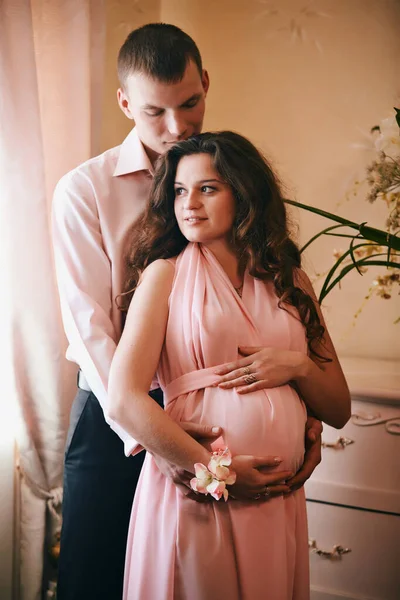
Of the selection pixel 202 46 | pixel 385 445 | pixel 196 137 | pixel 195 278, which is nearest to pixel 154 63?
pixel 196 137

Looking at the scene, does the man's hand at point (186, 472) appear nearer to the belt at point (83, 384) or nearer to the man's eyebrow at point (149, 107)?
the belt at point (83, 384)

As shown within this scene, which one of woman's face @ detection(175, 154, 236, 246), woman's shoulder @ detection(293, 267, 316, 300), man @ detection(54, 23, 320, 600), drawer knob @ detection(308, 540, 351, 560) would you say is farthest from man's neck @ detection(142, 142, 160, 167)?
drawer knob @ detection(308, 540, 351, 560)

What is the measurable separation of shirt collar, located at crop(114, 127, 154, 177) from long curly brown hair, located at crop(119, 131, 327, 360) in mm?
195

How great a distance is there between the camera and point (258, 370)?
1.09 m

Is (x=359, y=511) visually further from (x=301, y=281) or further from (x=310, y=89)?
(x=310, y=89)

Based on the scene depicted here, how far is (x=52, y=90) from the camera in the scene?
168 cm

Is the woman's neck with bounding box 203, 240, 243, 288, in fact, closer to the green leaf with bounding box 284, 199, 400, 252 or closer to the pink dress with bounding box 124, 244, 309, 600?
the pink dress with bounding box 124, 244, 309, 600

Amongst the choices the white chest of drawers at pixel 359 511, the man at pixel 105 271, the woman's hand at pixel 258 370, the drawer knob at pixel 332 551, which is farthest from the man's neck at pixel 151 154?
the drawer knob at pixel 332 551

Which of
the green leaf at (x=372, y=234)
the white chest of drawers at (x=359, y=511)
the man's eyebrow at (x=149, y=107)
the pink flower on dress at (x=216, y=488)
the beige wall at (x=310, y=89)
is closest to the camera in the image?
the pink flower on dress at (x=216, y=488)

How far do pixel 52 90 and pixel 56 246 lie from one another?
513 mm

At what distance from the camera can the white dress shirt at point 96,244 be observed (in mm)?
1302

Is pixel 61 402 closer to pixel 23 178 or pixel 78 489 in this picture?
pixel 78 489

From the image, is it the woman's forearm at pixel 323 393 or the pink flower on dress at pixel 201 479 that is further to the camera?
the woman's forearm at pixel 323 393

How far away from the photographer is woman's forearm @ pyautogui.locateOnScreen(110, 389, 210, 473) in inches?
41.4
